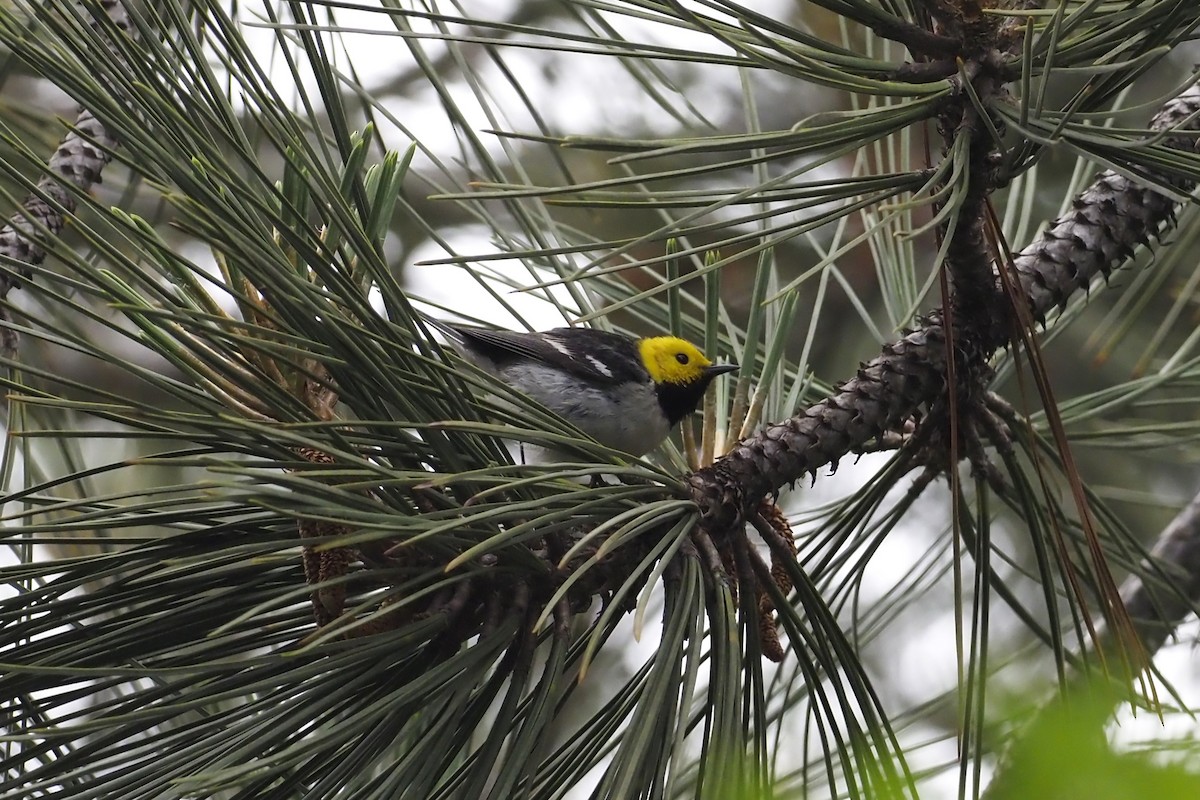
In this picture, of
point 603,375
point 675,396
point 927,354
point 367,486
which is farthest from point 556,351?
point 367,486

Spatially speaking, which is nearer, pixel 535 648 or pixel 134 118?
pixel 134 118

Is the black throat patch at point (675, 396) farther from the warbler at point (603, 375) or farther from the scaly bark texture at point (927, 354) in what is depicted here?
the scaly bark texture at point (927, 354)

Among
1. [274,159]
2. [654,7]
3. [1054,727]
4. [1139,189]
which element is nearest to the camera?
[1054,727]

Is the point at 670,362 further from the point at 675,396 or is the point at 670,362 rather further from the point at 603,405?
the point at 603,405

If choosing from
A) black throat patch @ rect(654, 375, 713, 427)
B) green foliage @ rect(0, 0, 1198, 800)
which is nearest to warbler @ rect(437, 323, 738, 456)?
black throat patch @ rect(654, 375, 713, 427)

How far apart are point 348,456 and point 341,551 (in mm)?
181

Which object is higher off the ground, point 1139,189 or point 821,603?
point 1139,189

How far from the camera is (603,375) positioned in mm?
2660

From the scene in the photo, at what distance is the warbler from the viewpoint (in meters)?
2.48

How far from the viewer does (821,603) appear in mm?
1344

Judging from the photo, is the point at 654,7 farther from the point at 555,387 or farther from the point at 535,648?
the point at 555,387

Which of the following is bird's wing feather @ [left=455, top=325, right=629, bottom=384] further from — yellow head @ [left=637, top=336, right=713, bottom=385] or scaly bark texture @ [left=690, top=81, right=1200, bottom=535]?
scaly bark texture @ [left=690, top=81, right=1200, bottom=535]

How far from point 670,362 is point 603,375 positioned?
21 cm

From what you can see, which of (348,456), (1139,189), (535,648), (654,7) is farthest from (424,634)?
(1139,189)
